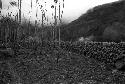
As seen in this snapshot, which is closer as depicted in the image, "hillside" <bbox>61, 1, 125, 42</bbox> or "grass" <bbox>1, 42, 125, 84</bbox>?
"grass" <bbox>1, 42, 125, 84</bbox>

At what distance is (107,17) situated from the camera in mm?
94938

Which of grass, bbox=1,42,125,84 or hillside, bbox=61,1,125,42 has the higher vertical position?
hillside, bbox=61,1,125,42

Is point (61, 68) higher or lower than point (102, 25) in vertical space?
lower

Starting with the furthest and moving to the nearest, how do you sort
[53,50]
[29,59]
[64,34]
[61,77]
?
[64,34] < [53,50] < [29,59] < [61,77]

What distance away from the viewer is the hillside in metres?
79.3

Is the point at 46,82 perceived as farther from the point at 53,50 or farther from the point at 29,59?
the point at 53,50

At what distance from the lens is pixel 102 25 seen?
91.4m

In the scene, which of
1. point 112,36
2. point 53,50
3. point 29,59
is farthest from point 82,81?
point 112,36

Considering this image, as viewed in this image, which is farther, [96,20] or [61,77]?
[96,20]

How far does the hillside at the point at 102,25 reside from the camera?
79.3 metres

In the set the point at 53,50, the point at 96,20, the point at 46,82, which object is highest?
the point at 96,20

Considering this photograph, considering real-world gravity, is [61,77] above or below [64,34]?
below

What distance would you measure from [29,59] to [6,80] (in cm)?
1026

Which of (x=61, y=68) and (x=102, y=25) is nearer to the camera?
(x=61, y=68)
